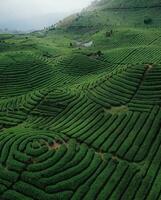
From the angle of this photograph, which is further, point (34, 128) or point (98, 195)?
point (34, 128)

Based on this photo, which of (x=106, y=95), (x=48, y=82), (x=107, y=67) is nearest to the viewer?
(x=106, y=95)

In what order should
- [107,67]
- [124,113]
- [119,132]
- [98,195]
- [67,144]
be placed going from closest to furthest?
[98,195]
[67,144]
[119,132]
[124,113]
[107,67]

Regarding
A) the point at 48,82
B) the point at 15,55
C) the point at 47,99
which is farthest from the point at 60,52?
the point at 47,99

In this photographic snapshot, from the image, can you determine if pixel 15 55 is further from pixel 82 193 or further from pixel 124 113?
pixel 82 193

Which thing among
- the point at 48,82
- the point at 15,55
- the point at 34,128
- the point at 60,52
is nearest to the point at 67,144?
the point at 34,128

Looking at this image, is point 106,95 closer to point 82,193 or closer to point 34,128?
point 34,128

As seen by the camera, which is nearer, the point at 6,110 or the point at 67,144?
the point at 67,144

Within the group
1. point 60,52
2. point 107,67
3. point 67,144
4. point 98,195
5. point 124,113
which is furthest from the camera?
point 60,52

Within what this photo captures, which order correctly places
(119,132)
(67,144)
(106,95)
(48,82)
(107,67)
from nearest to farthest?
1. (67,144)
2. (119,132)
3. (106,95)
4. (48,82)
5. (107,67)
